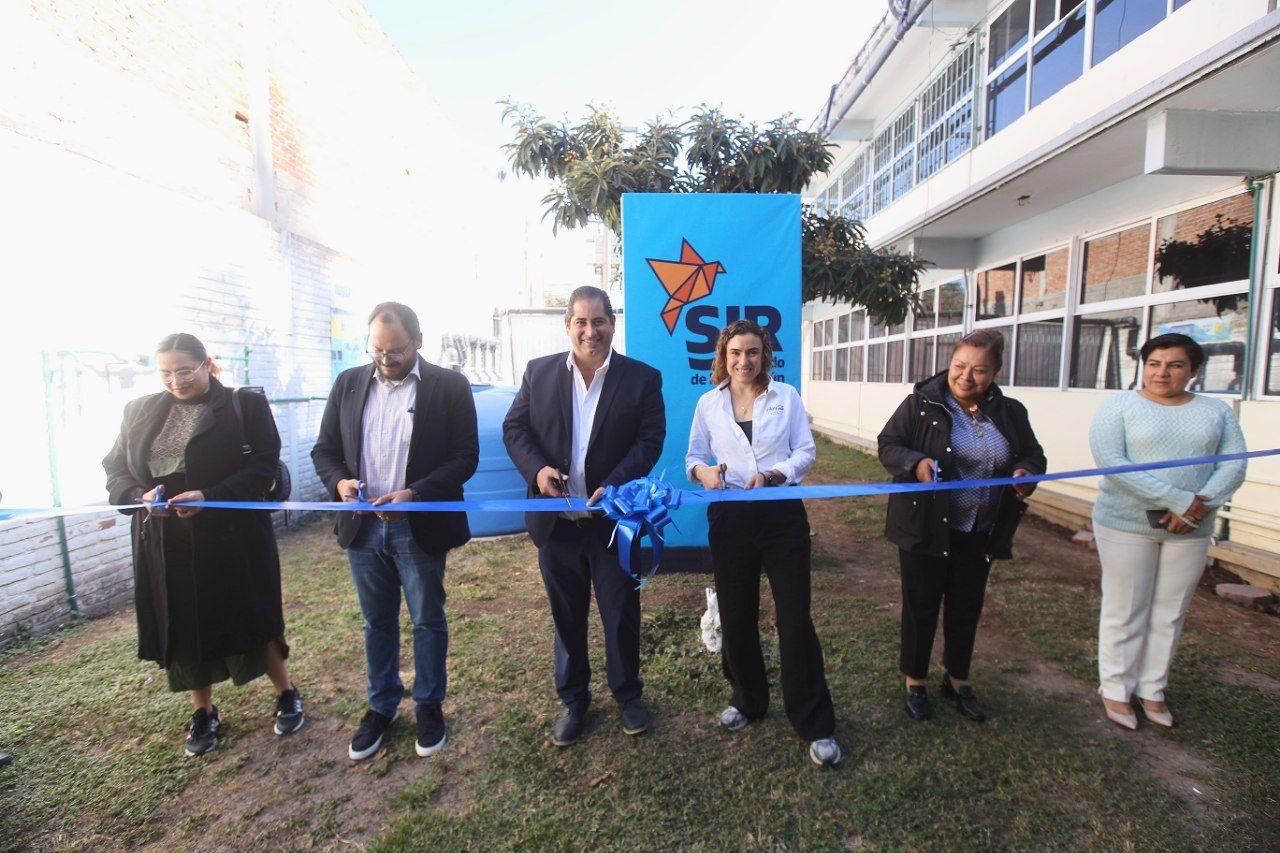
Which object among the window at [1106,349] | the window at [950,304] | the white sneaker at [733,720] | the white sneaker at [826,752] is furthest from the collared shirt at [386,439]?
the window at [950,304]

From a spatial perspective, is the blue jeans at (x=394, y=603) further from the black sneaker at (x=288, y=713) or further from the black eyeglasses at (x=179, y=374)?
the black eyeglasses at (x=179, y=374)

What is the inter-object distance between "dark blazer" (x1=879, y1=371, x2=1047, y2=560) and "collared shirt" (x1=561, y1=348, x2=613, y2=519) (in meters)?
1.27

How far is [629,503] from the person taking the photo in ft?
7.38

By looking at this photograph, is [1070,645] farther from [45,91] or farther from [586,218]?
[45,91]

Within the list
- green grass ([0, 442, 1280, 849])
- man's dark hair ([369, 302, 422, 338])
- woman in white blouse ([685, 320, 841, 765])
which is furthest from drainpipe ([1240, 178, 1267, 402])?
man's dark hair ([369, 302, 422, 338])

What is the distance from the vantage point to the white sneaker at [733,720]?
2.70 metres

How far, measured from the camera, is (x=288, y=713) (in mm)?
2820

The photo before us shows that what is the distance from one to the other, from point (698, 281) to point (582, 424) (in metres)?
2.25

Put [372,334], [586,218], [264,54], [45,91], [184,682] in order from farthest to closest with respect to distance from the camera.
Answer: [264,54], [586,218], [45,91], [184,682], [372,334]

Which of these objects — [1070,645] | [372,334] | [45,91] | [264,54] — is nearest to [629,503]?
[372,334]

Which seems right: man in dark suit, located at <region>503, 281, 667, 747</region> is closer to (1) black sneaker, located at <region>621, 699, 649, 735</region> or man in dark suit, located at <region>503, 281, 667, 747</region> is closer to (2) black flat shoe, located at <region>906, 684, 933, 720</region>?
(1) black sneaker, located at <region>621, 699, 649, 735</region>

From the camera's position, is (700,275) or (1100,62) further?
(1100,62)

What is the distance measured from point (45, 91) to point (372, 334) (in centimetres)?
351

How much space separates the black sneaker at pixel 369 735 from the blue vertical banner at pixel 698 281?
2303 mm
